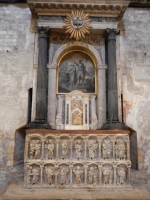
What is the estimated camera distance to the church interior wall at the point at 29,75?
6742 mm

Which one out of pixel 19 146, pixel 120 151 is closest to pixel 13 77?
pixel 19 146

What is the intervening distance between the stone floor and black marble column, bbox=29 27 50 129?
1760 millimetres

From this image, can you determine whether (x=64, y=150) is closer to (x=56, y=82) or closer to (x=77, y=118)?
(x=77, y=118)

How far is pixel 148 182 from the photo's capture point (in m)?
6.63

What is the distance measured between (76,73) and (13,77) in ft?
6.92

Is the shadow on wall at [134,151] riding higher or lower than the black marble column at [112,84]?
lower

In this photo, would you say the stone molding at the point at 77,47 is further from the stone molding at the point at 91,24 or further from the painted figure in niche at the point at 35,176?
the painted figure in niche at the point at 35,176

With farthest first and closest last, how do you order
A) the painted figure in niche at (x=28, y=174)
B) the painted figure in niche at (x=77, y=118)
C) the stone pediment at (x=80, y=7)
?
the painted figure in niche at (x=77, y=118)
the stone pediment at (x=80, y=7)
the painted figure in niche at (x=28, y=174)


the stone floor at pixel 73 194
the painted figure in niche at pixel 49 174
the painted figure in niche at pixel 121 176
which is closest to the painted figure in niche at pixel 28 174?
the stone floor at pixel 73 194

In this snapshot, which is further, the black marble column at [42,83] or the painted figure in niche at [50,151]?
the black marble column at [42,83]

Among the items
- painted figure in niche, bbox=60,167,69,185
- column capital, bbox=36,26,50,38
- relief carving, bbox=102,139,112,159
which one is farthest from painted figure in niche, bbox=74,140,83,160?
column capital, bbox=36,26,50,38

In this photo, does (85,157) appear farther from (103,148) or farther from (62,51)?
(62,51)

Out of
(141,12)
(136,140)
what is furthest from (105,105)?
(141,12)

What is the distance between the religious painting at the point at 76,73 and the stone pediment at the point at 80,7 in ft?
4.65
